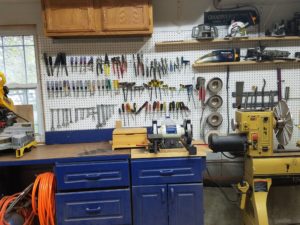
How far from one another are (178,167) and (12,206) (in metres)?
1.26

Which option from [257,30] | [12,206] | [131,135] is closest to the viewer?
[12,206]

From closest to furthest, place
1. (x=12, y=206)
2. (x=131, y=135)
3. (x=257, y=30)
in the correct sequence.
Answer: (x=12, y=206), (x=131, y=135), (x=257, y=30)

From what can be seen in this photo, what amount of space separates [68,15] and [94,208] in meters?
1.55

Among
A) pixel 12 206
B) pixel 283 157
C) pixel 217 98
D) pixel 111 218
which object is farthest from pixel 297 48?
pixel 12 206

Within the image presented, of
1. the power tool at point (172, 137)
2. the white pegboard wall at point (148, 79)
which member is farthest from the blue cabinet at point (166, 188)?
the white pegboard wall at point (148, 79)

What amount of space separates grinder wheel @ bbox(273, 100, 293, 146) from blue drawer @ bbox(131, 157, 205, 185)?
2.24 feet

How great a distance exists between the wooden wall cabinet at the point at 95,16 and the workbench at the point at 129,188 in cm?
105

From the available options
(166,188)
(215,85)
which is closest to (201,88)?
(215,85)

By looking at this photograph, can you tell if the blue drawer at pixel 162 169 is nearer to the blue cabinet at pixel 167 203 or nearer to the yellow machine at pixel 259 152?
Answer: the blue cabinet at pixel 167 203

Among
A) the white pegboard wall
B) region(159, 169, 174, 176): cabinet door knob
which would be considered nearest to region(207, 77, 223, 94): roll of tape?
the white pegboard wall

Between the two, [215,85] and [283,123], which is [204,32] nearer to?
[215,85]

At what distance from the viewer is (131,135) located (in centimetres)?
228

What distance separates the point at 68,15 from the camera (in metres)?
2.30

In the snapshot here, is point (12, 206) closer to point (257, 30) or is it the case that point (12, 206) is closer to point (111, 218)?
point (111, 218)
